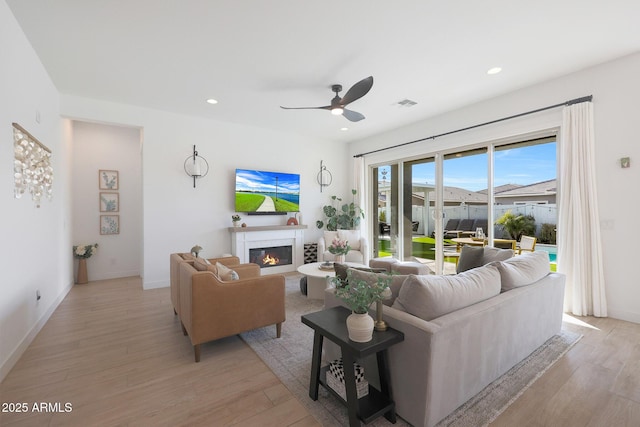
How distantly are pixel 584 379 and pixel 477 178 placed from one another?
3132 millimetres

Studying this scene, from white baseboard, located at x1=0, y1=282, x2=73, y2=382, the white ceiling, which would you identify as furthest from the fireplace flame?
white baseboard, located at x1=0, y1=282, x2=73, y2=382

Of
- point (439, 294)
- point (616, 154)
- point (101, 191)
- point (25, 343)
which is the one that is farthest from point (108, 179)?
point (616, 154)

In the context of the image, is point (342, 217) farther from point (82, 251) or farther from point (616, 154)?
point (82, 251)

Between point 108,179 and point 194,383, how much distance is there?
4.76m

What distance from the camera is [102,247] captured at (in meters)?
5.27

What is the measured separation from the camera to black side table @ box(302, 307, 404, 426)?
5.14ft

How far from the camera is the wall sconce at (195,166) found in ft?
16.1

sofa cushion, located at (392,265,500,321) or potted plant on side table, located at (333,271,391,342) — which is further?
sofa cushion, located at (392,265,500,321)

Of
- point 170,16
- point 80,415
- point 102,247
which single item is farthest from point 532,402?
point 102,247

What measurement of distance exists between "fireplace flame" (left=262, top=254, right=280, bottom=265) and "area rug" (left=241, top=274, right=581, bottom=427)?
232cm

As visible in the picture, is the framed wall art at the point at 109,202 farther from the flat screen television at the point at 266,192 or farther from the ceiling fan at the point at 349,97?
the ceiling fan at the point at 349,97

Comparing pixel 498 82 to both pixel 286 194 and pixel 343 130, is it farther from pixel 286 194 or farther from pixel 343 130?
pixel 286 194

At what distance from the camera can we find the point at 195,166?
4.90 meters

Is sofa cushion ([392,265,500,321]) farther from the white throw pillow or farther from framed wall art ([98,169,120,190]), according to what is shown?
framed wall art ([98,169,120,190])
